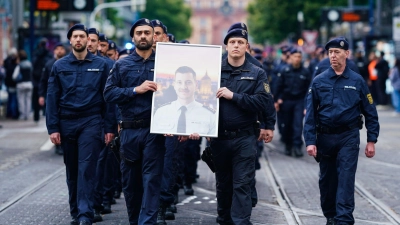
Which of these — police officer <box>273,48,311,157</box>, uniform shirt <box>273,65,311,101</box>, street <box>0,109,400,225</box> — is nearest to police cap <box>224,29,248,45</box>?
street <box>0,109,400,225</box>

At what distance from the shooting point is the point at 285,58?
1914 cm

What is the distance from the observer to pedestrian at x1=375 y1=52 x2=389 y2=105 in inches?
1246

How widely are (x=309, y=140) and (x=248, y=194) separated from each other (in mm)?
930

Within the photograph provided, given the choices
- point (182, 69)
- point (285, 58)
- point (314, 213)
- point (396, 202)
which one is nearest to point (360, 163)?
point (285, 58)

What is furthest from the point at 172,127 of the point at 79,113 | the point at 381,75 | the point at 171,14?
the point at 171,14

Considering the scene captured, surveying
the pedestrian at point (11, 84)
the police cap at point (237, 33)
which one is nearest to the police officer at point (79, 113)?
the police cap at point (237, 33)

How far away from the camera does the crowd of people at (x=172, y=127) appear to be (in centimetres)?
846

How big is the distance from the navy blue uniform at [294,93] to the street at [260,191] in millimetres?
531

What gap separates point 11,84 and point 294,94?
35.6 ft

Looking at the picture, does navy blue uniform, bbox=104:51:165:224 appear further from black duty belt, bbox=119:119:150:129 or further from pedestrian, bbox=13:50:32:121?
pedestrian, bbox=13:50:32:121

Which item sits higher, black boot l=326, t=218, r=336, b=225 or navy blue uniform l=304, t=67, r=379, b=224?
navy blue uniform l=304, t=67, r=379, b=224

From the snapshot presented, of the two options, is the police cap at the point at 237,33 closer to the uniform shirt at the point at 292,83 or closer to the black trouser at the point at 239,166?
the black trouser at the point at 239,166

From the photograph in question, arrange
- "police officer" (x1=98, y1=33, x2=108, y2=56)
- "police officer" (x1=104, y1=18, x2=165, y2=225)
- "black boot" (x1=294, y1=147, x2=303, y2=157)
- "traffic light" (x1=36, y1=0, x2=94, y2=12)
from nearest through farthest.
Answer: "police officer" (x1=104, y1=18, x2=165, y2=225) < "police officer" (x1=98, y1=33, x2=108, y2=56) < "black boot" (x1=294, y1=147, x2=303, y2=157) < "traffic light" (x1=36, y1=0, x2=94, y2=12)

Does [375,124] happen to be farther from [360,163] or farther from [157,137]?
[360,163]
